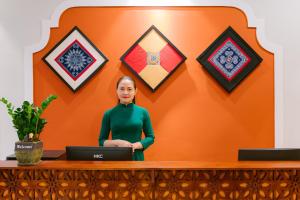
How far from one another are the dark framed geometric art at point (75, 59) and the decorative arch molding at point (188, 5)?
17 cm

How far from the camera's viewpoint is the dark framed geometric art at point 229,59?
3217 millimetres

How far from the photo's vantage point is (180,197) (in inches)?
67.7

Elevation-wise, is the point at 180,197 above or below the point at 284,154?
below

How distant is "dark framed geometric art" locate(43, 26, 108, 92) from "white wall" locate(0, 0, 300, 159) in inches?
10.3

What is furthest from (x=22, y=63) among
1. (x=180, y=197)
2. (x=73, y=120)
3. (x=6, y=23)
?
(x=180, y=197)

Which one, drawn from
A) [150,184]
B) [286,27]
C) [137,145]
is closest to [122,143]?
[137,145]

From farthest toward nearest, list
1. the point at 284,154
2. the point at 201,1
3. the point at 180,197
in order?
the point at 201,1
the point at 284,154
the point at 180,197

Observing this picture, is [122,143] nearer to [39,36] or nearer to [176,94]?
[176,94]

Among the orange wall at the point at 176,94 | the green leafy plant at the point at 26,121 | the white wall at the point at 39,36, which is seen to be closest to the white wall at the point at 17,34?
the white wall at the point at 39,36

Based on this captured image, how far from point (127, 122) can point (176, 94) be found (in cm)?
81

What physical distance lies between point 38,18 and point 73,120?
108cm

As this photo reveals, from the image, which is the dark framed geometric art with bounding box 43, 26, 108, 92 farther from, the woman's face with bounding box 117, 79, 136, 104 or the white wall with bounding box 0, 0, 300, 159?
the woman's face with bounding box 117, 79, 136, 104

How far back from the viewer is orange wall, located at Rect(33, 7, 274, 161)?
323 centimetres

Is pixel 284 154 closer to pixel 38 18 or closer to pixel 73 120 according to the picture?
pixel 73 120
